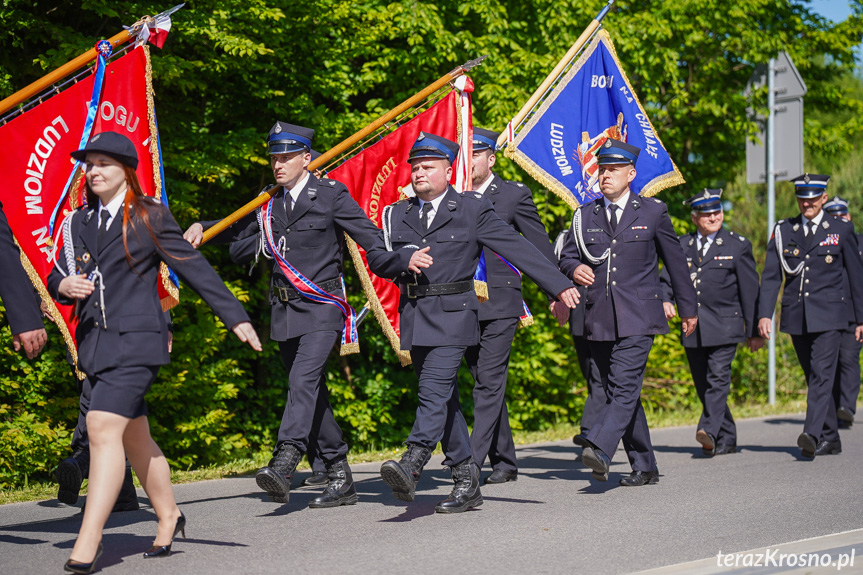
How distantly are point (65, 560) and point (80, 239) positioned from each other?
151 centimetres

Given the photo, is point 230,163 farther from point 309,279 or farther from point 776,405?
point 776,405

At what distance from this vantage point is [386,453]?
9.36m

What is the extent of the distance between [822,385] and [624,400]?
250 centimetres

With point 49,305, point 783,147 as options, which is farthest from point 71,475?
point 783,147

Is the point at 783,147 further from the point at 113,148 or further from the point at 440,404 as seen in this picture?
the point at 113,148

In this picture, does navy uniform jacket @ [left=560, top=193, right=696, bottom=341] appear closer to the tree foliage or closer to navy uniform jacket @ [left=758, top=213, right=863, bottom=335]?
navy uniform jacket @ [left=758, top=213, right=863, bottom=335]

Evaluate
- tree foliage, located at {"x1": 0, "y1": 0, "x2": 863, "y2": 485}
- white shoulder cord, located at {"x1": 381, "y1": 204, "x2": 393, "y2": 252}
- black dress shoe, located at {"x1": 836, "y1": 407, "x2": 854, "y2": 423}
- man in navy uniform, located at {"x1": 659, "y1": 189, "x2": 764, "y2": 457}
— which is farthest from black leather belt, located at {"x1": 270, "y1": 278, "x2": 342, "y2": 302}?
black dress shoe, located at {"x1": 836, "y1": 407, "x2": 854, "y2": 423}

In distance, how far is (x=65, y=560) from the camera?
5004 millimetres

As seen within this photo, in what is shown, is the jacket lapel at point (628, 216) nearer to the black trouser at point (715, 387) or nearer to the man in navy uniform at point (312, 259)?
the man in navy uniform at point (312, 259)

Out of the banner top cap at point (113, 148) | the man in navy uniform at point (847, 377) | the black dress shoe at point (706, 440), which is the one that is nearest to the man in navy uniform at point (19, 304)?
the banner top cap at point (113, 148)

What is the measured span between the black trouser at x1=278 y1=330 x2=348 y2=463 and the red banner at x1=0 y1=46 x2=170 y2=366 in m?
0.84

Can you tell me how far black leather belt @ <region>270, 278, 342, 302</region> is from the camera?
21.1 feet

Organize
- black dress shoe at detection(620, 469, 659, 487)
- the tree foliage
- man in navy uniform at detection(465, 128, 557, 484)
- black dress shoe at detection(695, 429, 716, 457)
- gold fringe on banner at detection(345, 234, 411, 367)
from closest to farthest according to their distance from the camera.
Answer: man in navy uniform at detection(465, 128, 557, 484) → black dress shoe at detection(620, 469, 659, 487) → gold fringe on banner at detection(345, 234, 411, 367) → black dress shoe at detection(695, 429, 716, 457) → the tree foliage

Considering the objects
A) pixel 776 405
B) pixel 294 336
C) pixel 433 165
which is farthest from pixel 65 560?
pixel 776 405
